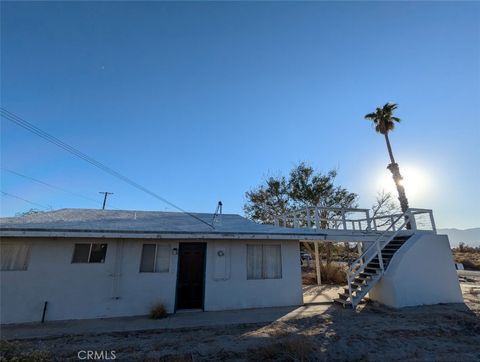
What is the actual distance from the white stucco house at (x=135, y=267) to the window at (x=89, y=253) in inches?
1.2

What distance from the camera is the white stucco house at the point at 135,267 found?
24.7ft

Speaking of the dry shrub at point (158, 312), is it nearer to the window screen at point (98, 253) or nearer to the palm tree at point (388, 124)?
the window screen at point (98, 253)

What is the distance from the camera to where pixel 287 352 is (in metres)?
4.88

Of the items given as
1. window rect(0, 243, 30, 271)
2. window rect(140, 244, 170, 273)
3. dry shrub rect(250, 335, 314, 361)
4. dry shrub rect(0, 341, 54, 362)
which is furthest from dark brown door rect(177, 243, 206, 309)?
window rect(0, 243, 30, 271)

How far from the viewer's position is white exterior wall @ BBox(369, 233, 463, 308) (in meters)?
9.14

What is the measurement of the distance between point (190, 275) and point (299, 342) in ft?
15.8

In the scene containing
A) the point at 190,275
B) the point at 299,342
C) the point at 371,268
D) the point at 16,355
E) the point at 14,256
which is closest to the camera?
the point at 16,355

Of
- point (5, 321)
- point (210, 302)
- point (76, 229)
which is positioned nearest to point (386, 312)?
point (210, 302)

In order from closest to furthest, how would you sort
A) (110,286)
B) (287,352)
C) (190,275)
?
1. (287,352)
2. (110,286)
3. (190,275)

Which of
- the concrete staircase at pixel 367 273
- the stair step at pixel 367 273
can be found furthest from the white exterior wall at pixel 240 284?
the stair step at pixel 367 273

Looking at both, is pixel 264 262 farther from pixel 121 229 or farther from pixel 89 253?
pixel 89 253

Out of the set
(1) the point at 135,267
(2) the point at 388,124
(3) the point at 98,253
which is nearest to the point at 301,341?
(1) the point at 135,267

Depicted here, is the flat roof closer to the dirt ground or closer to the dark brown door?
the dark brown door

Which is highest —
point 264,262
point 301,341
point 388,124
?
point 388,124
